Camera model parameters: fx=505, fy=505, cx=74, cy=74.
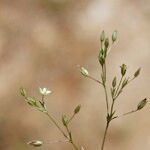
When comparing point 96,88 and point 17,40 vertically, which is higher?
point 17,40

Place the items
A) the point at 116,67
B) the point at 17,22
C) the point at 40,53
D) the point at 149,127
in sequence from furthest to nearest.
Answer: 1. the point at 17,22
2. the point at 40,53
3. the point at 116,67
4. the point at 149,127

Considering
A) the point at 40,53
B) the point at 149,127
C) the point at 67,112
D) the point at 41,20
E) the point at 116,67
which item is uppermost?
the point at 41,20

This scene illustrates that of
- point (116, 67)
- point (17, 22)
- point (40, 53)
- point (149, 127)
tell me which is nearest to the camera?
point (149, 127)

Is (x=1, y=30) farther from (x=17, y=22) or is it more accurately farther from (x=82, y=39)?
(x=82, y=39)

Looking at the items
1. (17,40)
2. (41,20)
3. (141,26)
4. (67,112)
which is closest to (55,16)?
(41,20)

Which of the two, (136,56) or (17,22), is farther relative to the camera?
(17,22)

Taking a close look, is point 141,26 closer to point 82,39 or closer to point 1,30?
point 82,39
